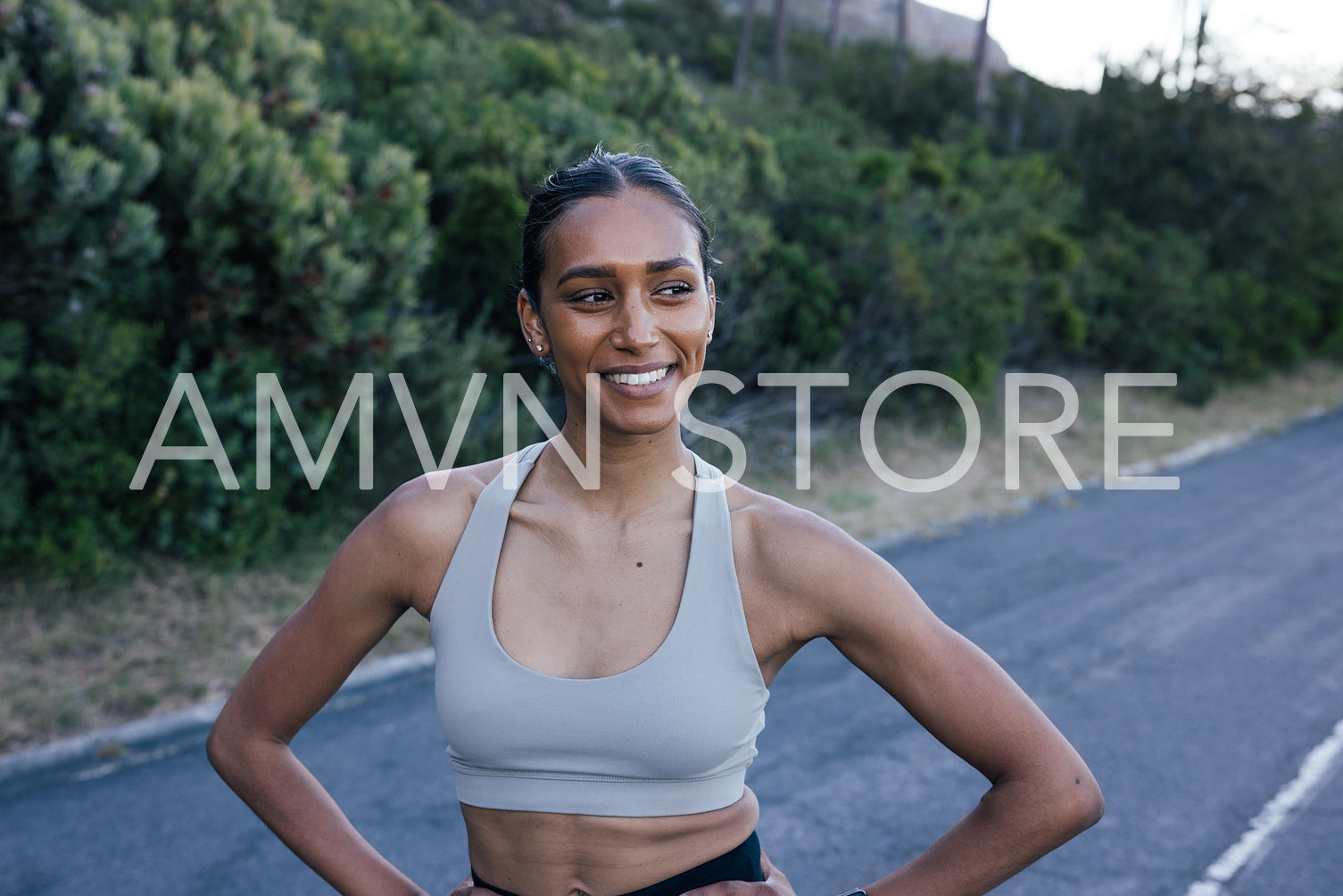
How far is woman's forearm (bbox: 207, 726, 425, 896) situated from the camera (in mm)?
1820

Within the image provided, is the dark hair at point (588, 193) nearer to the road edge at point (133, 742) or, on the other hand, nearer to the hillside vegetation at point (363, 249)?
the hillside vegetation at point (363, 249)

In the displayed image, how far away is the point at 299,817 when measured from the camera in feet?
6.05

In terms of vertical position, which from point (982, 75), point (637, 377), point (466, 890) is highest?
point (982, 75)

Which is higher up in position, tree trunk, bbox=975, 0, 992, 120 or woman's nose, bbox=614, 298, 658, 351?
tree trunk, bbox=975, 0, 992, 120

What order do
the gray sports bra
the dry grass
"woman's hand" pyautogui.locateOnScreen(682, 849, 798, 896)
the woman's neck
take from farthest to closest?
the dry grass, the woman's neck, "woman's hand" pyautogui.locateOnScreen(682, 849, 798, 896), the gray sports bra

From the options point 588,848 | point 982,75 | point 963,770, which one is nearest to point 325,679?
point 588,848

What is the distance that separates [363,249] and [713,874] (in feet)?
18.2

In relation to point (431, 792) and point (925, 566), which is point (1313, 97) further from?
point (431, 792)

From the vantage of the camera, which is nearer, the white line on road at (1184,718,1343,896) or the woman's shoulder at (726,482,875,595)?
the woman's shoulder at (726,482,875,595)

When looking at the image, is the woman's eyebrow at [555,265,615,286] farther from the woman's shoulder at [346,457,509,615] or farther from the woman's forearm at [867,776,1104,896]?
the woman's forearm at [867,776,1104,896]

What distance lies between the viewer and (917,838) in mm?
4289

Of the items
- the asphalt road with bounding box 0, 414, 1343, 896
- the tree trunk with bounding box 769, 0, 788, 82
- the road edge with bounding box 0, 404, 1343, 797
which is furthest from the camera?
the tree trunk with bounding box 769, 0, 788, 82

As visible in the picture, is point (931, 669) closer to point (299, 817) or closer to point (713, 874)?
point (713, 874)

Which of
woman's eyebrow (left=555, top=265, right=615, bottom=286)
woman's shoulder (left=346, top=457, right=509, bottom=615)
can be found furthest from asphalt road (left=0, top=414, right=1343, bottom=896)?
woman's eyebrow (left=555, top=265, right=615, bottom=286)
